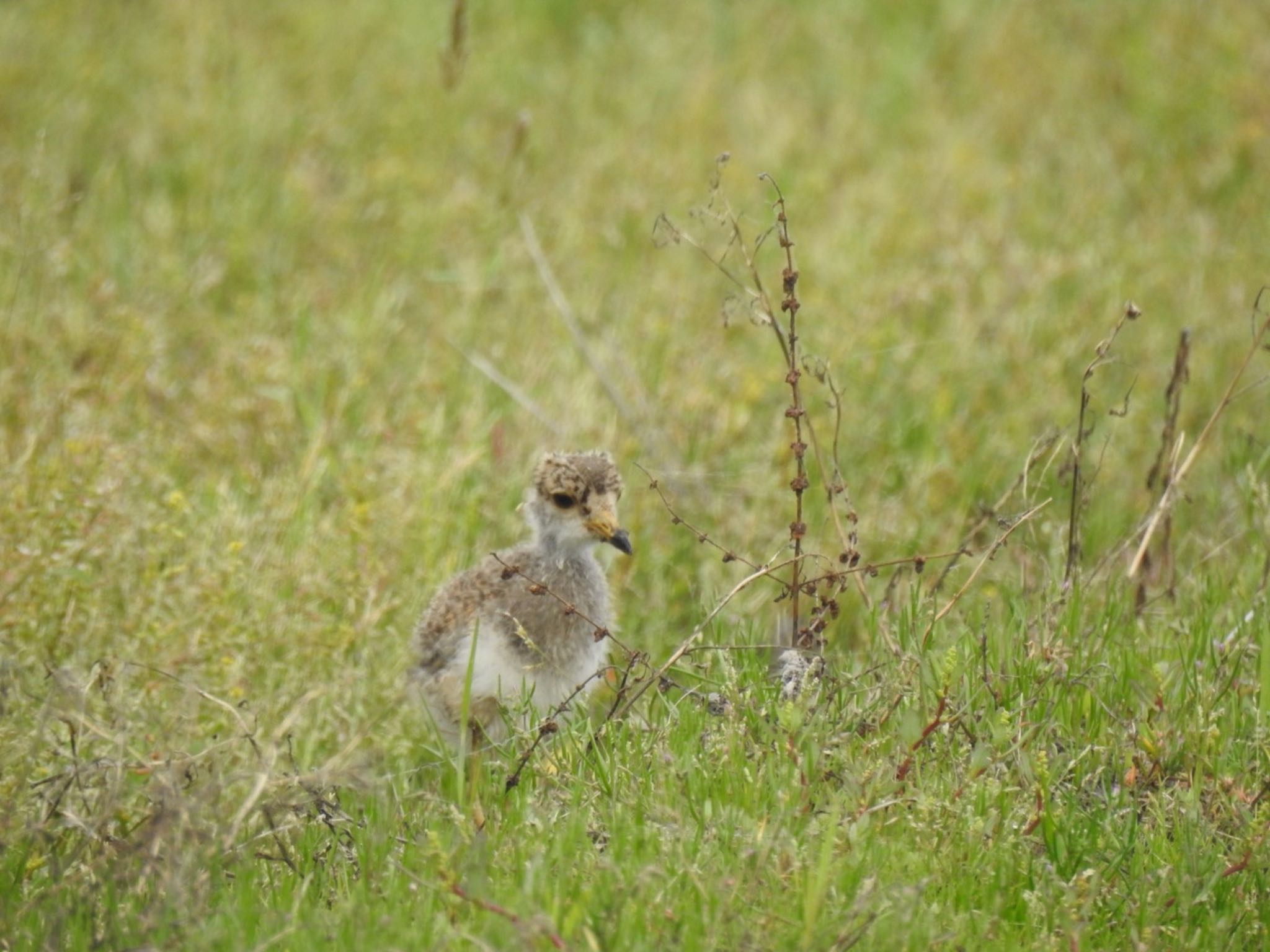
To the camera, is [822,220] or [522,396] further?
[822,220]

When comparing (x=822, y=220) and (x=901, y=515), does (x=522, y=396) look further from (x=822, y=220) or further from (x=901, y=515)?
(x=822, y=220)

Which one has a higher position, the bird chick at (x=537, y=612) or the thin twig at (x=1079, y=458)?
the thin twig at (x=1079, y=458)

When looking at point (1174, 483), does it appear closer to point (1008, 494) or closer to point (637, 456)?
point (1008, 494)

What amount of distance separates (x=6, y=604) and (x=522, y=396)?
2.30 meters

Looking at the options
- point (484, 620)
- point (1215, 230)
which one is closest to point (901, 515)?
point (484, 620)

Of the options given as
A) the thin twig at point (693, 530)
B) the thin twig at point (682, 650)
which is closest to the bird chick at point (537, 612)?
the thin twig at point (693, 530)

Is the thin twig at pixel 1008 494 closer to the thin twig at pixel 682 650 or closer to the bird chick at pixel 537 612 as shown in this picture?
the thin twig at pixel 682 650

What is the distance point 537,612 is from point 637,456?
1.82 meters

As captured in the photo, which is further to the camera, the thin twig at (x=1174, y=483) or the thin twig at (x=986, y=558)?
the thin twig at (x=1174, y=483)

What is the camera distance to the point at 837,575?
4008 millimetres

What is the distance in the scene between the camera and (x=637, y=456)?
21.3 feet

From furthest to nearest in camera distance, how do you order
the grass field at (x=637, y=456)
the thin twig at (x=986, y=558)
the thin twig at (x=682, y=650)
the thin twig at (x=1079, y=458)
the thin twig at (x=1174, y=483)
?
the thin twig at (x=1174, y=483), the thin twig at (x=1079, y=458), the thin twig at (x=986, y=558), the thin twig at (x=682, y=650), the grass field at (x=637, y=456)

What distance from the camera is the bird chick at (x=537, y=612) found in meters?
4.66

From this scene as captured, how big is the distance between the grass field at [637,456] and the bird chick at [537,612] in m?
0.24
